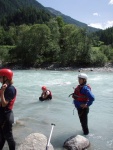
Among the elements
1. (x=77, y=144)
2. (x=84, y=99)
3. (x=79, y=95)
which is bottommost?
(x=77, y=144)

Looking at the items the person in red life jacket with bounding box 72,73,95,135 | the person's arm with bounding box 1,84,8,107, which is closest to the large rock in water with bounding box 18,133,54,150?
the person's arm with bounding box 1,84,8,107

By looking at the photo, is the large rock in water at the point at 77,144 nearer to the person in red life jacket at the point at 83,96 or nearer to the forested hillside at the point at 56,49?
the person in red life jacket at the point at 83,96

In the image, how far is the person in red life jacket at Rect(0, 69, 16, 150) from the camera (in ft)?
17.6

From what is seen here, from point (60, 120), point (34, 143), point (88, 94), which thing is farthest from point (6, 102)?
point (60, 120)

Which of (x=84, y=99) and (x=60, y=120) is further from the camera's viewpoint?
(x=60, y=120)

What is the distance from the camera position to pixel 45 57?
159 ft

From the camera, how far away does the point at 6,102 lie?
5375 millimetres

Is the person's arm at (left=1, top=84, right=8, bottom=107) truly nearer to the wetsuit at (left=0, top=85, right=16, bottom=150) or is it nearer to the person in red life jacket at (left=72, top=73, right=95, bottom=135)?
the wetsuit at (left=0, top=85, right=16, bottom=150)

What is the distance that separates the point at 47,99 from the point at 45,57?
3374 centimetres

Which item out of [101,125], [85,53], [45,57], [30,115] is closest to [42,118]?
[30,115]

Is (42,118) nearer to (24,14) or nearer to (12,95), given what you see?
(12,95)

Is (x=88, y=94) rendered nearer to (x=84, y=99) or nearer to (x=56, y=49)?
(x=84, y=99)

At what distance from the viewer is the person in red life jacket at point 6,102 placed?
17.6 feet

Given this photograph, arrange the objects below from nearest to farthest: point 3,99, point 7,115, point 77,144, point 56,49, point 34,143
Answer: point 3,99
point 7,115
point 34,143
point 77,144
point 56,49
